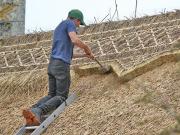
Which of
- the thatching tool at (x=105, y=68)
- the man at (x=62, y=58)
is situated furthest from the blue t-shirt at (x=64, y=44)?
the thatching tool at (x=105, y=68)

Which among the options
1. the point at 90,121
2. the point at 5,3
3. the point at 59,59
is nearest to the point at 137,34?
the point at 59,59

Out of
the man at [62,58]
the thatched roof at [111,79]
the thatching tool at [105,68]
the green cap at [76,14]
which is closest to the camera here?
the thatched roof at [111,79]

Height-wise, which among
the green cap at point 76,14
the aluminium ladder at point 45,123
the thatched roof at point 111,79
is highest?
the green cap at point 76,14

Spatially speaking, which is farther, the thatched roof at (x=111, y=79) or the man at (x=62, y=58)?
the man at (x=62, y=58)

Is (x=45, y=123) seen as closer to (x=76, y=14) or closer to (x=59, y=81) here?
(x=59, y=81)

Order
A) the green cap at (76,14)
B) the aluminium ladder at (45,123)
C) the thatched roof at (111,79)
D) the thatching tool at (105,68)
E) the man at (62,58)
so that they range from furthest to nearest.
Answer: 1. the thatching tool at (105,68)
2. the green cap at (76,14)
3. the man at (62,58)
4. the aluminium ladder at (45,123)
5. the thatched roof at (111,79)

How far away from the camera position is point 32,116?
18.4 ft

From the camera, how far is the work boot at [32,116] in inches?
220

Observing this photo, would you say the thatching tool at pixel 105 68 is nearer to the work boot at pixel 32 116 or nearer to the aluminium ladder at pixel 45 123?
the aluminium ladder at pixel 45 123

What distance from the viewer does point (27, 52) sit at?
8625 millimetres

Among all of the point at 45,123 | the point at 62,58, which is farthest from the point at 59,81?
the point at 45,123

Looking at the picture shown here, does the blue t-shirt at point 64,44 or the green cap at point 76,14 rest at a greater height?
the green cap at point 76,14

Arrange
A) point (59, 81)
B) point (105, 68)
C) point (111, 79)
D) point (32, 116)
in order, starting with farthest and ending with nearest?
point (105, 68) < point (111, 79) < point (59, 81) < point (32, 116)

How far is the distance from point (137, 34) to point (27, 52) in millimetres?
1704
